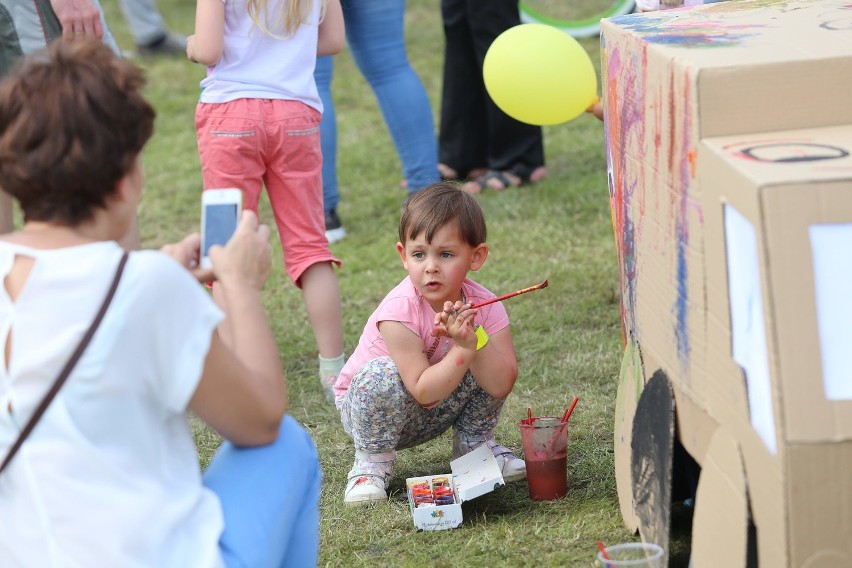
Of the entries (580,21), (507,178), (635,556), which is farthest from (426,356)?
(580,21)

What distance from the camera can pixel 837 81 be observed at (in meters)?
1.77

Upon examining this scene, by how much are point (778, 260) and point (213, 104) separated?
83.3 inches

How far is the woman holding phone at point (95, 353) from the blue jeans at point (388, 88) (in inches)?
113

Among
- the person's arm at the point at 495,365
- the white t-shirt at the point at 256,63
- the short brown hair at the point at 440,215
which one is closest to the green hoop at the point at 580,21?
the white t-shirt at the point at 256,63

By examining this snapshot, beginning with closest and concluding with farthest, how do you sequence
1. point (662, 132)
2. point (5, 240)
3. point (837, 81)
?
point (5, 240)
point (837, 81)
point (662, 132)

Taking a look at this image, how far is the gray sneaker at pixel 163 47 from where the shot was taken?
8.84 m

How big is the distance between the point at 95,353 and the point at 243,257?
0.98ft

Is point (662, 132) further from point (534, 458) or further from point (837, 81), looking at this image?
point (534, 458)

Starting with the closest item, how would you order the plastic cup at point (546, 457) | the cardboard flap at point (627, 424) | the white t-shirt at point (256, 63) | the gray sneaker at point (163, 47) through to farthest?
the cardboard flap at point (627, 424) < the plastic cup at point (546, 457) < the white t-shirt at point (256, 63) < the gray sneaker at point (163, 47)

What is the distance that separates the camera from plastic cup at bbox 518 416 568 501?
253 cm

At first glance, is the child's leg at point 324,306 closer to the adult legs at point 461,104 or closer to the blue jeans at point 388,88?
the blue jeans at point 388,88

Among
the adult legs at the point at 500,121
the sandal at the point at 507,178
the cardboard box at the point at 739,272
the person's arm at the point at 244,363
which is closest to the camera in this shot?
the cardboard box at the point at 739,272

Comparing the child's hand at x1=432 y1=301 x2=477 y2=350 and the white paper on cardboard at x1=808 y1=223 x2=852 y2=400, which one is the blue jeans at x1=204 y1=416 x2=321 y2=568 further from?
the white paper on cardboard at x1=808 y1=223 x2=852 y2=400

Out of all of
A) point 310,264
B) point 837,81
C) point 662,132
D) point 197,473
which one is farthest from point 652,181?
point 310,264
